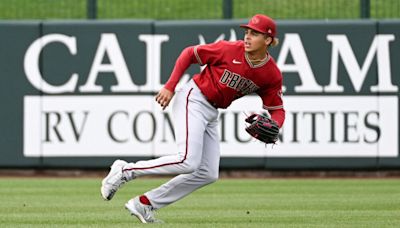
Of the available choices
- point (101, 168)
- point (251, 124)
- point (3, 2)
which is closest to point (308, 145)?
point (101, 168)

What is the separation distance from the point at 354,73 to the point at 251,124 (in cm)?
694

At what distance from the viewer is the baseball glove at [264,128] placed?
8.73 m

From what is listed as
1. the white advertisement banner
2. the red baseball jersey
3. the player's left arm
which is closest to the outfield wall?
the white advertisement banner

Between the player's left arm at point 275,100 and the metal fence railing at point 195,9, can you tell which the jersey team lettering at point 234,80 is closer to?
the player's left arm at point 275,100

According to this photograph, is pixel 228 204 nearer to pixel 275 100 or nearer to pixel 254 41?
pixel 275 100

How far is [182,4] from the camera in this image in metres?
17.6

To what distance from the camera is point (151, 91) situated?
15.5 meters

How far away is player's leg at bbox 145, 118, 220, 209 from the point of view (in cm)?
879

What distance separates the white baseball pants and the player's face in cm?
55

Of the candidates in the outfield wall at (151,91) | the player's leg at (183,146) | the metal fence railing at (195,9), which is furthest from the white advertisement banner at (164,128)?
the player's leg at (183,146)

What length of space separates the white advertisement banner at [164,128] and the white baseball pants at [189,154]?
261 inches

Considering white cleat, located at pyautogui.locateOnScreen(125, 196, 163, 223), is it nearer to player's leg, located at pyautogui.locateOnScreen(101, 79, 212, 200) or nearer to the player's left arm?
player's leg, located at pyautogui.locateOnScreen(101, 79, 212, 200)

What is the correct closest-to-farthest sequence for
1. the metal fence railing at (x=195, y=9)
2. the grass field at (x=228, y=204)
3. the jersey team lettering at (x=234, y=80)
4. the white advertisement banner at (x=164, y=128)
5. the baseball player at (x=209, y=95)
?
the baseball player at (x=209, y=95)
the jersey team lettering at (x=234, y=80)
the grass field at (x=228, y=204)
the white advertisement banner at (x=164, y=128)
the metal fence railing at (x=195, y=9)

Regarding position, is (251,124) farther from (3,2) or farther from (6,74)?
(3,2)
